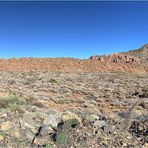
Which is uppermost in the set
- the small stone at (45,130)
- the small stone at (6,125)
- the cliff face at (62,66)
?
the cliff face at (62,66)

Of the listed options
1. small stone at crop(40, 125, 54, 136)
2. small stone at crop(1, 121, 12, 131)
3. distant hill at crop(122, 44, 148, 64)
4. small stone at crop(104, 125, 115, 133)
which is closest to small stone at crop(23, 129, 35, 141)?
small stone at crop(40, 125, 54, 136)

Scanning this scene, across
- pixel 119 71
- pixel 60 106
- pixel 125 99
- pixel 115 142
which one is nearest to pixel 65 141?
pixel 115 142

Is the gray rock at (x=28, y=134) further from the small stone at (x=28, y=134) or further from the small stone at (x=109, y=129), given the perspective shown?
the small stone at (x=109, y=129)

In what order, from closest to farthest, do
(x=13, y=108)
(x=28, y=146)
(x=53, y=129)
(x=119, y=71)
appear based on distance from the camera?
1. (x=28, y=146)
2. (x=53, y=129)
3. (x=13, y=108)
4. (x=119, y=71)

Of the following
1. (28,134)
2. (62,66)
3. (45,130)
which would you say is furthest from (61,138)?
(62,66)

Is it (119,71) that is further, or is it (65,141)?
(119,71)

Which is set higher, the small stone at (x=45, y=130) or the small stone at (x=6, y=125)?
the small stone at (x=6, y=125)

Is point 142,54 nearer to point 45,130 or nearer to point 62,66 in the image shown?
point 62,66

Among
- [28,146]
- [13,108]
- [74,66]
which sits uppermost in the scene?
[74,66]

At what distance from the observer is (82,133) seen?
7.90m

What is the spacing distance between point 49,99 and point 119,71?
22.7m

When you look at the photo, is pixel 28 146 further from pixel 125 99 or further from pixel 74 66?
pixel 74 66

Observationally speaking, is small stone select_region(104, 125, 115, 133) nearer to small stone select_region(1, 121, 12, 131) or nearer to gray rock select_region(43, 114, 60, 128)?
gray rock select_region(43, 114, 60, 128)

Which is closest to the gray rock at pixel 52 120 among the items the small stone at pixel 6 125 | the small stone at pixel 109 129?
the small stone at pixel 6 125
